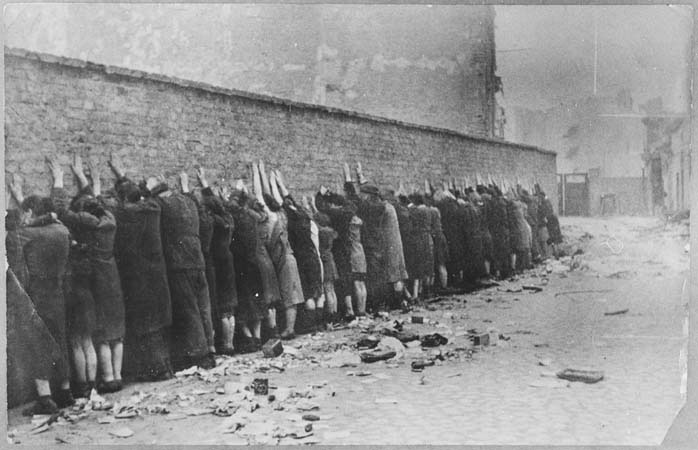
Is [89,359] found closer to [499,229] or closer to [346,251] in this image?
[346,251]

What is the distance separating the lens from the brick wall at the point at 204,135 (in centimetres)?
462

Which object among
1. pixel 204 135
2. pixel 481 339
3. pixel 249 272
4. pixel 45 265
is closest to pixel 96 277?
pixel 45 265

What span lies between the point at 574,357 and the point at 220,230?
9.61 ft

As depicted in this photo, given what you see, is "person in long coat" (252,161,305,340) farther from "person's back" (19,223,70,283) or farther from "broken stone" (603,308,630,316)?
"broken stone" (603,308,630,316)

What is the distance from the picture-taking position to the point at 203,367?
17.2 ft

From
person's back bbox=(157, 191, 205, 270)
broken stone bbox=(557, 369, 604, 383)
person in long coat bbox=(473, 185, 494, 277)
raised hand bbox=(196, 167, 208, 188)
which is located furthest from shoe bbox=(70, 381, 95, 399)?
person in long coat bbox=(473, 185, 494, 277)

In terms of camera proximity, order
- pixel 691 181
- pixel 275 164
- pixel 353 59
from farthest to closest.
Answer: pixel 353 59, pixel 275 164, pixel 691 181

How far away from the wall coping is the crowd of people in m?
0.56

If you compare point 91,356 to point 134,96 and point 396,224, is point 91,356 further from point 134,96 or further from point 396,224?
point 396,224

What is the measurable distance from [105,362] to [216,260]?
3.92 ft

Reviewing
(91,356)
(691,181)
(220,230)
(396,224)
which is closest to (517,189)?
(396,224)

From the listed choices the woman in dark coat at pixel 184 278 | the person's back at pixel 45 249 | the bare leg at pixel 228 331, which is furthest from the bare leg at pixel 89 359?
the bare leg at pixel 228 331

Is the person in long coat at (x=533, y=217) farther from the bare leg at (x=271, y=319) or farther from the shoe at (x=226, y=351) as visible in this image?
the shoe at (x=226, y=351)

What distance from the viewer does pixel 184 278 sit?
17.2ft
